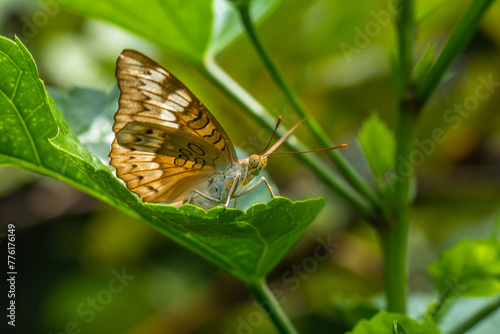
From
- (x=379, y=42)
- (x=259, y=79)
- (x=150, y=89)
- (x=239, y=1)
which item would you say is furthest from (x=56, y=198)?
(x=379, y=42)

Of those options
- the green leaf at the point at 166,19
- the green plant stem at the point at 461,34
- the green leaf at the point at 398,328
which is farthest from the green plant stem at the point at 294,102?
the green leaf at the point at 398,328

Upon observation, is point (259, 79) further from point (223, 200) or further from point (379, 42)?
point (223, 200)

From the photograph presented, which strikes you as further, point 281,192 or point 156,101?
point 281,192

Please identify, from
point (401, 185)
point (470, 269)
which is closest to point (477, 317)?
point (470, 269)

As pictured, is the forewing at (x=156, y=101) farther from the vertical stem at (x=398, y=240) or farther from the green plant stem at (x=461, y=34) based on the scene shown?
the green plant stem at (x=461, y=34)

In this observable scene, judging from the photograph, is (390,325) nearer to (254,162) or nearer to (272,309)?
(272,309)

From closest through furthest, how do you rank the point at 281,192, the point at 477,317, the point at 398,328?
the point at 398,328
the point at 477,317
the point at 281,192
